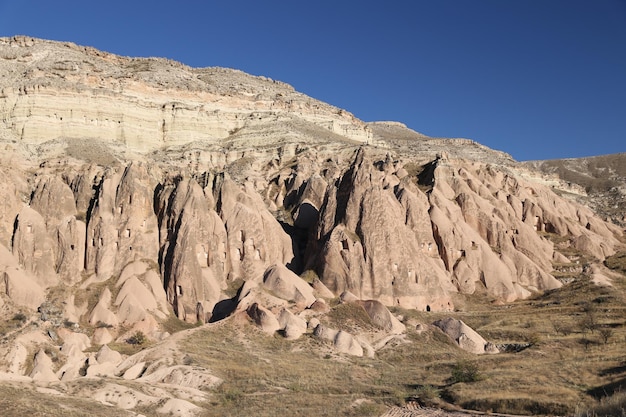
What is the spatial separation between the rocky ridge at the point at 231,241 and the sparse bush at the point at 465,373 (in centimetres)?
765

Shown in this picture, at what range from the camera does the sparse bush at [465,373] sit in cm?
3518

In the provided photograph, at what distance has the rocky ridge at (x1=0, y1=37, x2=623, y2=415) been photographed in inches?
1783

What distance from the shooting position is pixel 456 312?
180 ft

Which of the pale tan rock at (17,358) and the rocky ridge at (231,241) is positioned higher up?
the rocky ridge at (231,241)

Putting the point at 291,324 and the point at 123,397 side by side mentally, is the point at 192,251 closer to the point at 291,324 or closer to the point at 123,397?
the point at 291,324

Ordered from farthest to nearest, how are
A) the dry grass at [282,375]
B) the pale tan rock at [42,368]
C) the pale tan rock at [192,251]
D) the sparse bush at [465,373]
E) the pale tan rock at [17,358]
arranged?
the pale tan rock at [192,251] < the pale tan rock at [17,358] < the pale tan rock at [42,368] < the sparse bush at [465,373] < the dry grass at [282,375]

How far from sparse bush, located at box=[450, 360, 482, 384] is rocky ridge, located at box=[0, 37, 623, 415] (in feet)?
25.1

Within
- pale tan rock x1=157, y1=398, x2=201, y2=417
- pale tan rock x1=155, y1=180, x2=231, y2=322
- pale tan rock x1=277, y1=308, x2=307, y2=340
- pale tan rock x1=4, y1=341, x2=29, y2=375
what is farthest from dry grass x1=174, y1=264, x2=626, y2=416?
pale tan rock x1=4, y1=341, x2=29, y2=375

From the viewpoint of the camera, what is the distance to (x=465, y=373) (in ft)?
118

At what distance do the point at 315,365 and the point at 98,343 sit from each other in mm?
14859

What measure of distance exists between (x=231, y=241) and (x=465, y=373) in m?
25.2

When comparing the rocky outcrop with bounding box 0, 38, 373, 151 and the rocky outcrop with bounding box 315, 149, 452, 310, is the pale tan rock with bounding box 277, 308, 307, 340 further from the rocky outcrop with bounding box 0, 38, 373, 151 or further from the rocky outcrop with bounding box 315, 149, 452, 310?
the rocky outcrop with bounding box 0, 38, 373, 151

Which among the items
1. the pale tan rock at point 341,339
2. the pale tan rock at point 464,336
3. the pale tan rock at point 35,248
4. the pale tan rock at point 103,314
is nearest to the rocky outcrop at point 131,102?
the pale tan rock at point 35,248

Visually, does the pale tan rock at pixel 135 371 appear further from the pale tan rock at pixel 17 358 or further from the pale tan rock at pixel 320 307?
the pale tan rock at pixel 320 307
